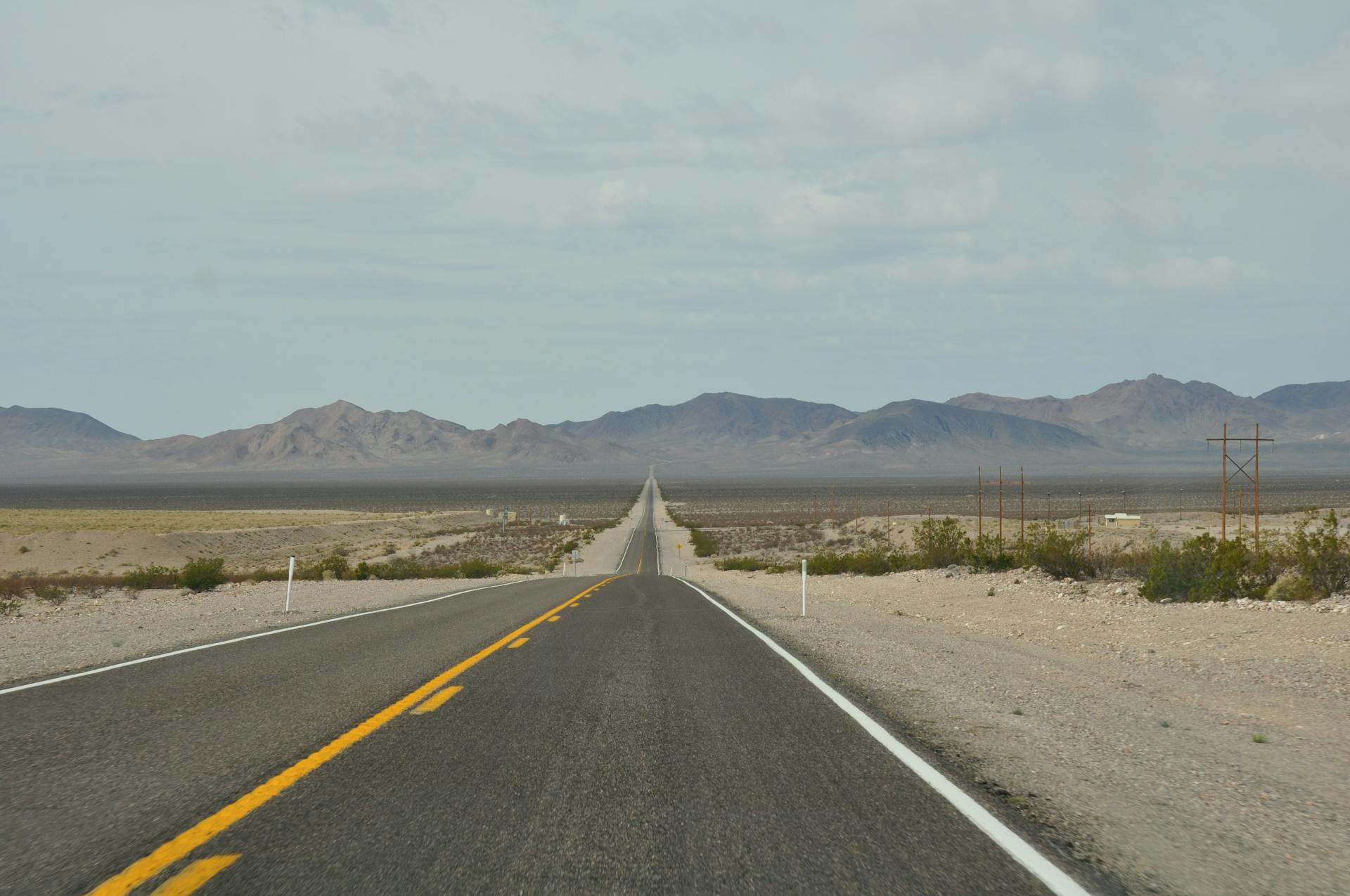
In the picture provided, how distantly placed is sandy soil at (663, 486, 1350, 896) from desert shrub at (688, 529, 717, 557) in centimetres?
4626

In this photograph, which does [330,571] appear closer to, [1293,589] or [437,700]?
[437,700]

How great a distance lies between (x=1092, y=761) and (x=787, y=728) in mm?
2144

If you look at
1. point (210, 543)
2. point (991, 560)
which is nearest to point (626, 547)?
point (210, 543)

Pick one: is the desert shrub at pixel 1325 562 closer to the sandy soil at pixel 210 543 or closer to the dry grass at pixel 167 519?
the sandy soil at pixel 210 543

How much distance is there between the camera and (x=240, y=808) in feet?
17.2

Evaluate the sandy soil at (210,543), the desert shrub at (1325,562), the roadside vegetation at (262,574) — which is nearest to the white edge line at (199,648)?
the roadside vegetation at (262,574)

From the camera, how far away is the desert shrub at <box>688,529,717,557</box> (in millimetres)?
66438

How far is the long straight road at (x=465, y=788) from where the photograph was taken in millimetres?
4367

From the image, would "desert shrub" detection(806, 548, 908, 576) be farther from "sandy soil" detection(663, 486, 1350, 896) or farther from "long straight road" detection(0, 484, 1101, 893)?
"long straight road" detection(0, 484, 1101, 893)

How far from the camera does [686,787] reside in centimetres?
575

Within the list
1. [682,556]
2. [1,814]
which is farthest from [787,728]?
[682,556]

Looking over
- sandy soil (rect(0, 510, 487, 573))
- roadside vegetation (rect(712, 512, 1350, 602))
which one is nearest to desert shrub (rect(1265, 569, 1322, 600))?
roadside vegetation (rect(712, 512, 1350, 602))

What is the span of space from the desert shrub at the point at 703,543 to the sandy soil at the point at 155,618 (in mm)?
35359

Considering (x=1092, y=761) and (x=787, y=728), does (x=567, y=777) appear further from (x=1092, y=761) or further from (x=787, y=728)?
(x=1092, y=761)
